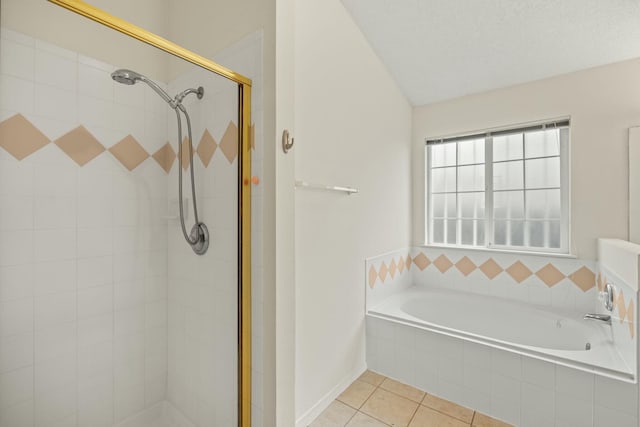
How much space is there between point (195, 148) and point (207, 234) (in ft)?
1.21

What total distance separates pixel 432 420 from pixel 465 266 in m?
1.43

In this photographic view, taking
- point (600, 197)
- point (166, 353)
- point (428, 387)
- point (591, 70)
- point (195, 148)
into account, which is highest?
point (591, 70)

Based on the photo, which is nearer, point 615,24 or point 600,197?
point 615,24

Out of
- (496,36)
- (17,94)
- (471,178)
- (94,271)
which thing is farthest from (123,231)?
(471,178)

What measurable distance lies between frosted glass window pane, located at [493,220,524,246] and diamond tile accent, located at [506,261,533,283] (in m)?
0.19

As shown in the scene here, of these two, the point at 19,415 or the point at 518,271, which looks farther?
the point at 518,271

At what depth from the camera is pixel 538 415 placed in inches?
61.6

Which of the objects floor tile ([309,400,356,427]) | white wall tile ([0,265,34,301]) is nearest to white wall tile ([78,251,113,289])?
white wall tile ([0,265,34,301])

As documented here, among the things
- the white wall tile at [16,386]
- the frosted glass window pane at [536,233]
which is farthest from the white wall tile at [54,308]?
the frosted glass window pane at [536,233]

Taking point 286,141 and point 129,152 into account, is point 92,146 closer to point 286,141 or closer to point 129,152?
point 129,152

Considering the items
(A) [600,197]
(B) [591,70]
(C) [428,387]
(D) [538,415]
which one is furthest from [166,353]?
(B) [591,70]

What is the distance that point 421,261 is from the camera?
2930 mm

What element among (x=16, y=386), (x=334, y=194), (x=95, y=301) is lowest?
(x=16, y=386)

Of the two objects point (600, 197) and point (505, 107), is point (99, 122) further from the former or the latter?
point (600, 197)
